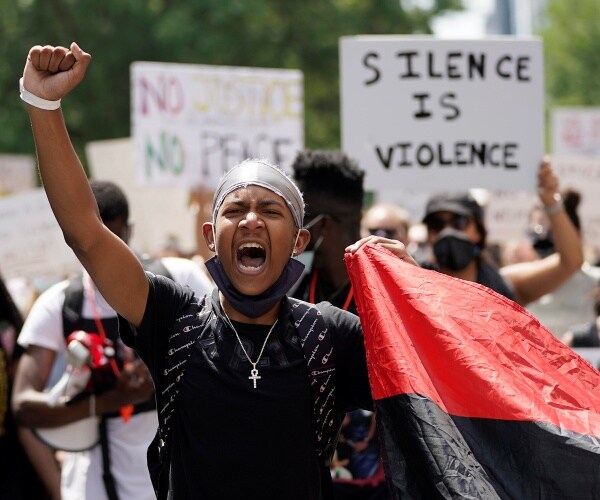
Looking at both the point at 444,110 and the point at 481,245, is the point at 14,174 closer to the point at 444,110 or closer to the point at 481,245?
the point at 444,110

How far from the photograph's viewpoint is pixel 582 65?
108 ft

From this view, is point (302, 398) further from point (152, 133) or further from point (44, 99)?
point (152, 133)

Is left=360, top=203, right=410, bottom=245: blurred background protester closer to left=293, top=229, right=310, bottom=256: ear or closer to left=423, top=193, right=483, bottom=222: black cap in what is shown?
left=423, top=193, right=483, bottom=222: black cap

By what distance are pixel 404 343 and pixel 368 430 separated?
157 centimetres

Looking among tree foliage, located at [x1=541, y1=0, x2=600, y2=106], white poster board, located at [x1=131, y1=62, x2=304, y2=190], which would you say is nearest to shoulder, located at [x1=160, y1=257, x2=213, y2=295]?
white poster board, located at [x1=131, y1=62, x2=304, y2=190]

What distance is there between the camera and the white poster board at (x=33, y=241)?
10531 millimetres

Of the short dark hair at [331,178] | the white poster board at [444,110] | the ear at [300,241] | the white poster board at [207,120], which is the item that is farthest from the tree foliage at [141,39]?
the ear at [300,241]

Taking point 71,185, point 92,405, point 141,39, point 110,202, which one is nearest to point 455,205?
point 110,202

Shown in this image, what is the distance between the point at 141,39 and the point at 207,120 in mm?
12880

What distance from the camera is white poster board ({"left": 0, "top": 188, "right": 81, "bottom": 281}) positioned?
34.6 feet

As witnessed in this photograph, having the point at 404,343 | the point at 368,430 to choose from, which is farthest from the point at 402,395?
the point at 368,430

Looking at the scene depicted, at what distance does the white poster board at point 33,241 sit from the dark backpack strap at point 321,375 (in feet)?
23.5

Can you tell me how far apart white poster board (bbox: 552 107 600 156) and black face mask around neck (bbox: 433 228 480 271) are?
9022 mm

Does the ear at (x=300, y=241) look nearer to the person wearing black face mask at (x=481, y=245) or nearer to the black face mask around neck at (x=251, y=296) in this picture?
the black face mask around neck at (x=251, y=296)
